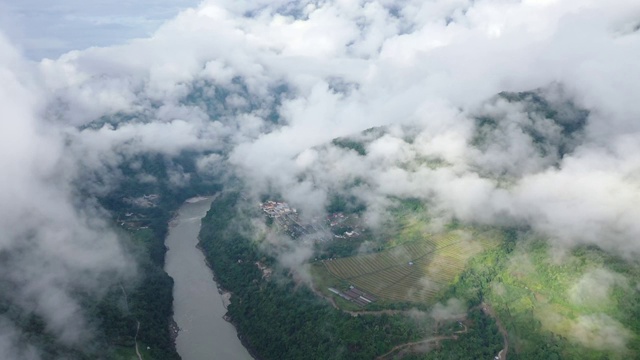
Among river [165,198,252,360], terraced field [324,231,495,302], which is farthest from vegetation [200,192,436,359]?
terraced field [324,231,495,302]

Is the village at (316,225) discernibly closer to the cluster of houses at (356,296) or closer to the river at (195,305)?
the river at (195,305)

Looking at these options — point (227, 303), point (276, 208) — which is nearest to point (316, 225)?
point (276, 208)

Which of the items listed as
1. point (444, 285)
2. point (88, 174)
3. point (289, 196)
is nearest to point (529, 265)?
point (444, 285)

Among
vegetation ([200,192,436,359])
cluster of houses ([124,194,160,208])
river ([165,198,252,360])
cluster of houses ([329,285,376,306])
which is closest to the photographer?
vegetation ([200,192,436,359])

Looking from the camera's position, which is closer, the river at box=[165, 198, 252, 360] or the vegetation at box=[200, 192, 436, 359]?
the vegetation at box=[200, 192, 436, 359]

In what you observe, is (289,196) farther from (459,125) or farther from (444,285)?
(444,285)

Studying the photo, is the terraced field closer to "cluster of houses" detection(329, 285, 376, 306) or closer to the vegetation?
"cluster of houses" detection(329, 285, 376, 306)

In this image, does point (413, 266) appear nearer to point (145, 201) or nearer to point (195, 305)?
point (195, 305)
